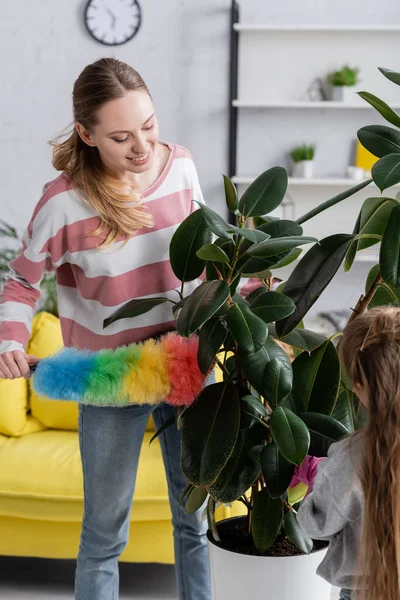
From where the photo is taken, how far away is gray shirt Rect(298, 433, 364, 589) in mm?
1243

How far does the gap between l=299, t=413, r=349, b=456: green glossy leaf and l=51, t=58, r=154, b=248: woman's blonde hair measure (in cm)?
48

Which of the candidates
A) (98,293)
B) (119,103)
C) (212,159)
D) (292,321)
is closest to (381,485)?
(292,321)

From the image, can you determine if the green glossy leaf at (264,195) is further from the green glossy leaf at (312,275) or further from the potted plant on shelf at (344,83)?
the potted plant on shelf at (344,83)

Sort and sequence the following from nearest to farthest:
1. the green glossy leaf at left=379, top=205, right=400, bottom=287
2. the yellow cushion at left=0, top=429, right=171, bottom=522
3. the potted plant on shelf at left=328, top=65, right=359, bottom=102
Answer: the green glossy leaf at left=379, top=205, right=400, bottom=287, the yellow cushion at left=0, top=429, right=171, bottom=522, the potted plant on shelf at left=328, top=65, right=359, bottom=102

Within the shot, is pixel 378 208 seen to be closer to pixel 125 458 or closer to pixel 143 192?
pixel 143 192

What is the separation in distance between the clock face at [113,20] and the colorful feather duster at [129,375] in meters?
2.69

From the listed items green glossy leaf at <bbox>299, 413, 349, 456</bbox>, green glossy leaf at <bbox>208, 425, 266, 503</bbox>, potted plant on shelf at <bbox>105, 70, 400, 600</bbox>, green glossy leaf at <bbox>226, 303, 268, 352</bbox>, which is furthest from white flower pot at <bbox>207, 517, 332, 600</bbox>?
green glossy leaf at <bbox>226, 303, 268, 352</bbox>

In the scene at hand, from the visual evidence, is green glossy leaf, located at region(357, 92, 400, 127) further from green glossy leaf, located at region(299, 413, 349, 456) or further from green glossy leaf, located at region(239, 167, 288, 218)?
green glossy leaf, located at region(299, 413, 349, 456)

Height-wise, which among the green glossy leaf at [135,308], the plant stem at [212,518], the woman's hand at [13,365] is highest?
the green glossy leaf at [135,308]

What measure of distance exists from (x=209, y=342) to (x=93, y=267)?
27 centimetres

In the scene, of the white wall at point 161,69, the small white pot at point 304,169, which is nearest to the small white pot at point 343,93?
the white wall at point 161,69

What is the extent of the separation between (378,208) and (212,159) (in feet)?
8.39

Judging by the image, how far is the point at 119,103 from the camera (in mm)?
1485

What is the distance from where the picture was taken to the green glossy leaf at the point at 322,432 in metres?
1.43
